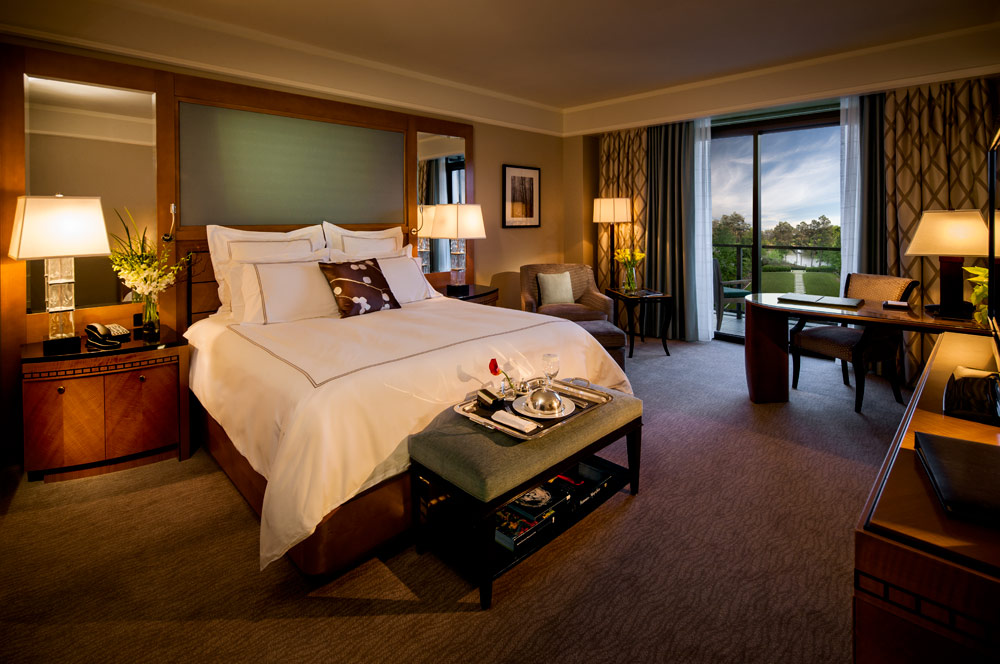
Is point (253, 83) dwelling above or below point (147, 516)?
above

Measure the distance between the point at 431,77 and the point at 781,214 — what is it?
477cm

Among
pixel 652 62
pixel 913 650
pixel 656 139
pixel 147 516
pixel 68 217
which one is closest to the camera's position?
pixel 913 650

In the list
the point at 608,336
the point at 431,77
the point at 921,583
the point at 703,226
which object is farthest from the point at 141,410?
the point at 703,226

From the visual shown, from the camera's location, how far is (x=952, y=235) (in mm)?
3342

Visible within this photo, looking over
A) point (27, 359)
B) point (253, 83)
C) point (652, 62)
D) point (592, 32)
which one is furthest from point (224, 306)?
point (652, 62)

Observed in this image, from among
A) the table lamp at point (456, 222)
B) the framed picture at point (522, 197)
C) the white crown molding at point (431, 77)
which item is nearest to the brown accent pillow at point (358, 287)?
the table lamp at point (456, 222)

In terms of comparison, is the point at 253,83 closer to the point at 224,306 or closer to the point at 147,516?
the point at 224,306

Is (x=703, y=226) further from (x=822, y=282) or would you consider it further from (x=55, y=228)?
(x=55, y=228)

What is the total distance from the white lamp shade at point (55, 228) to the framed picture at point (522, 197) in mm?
3995

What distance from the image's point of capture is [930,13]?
373cm

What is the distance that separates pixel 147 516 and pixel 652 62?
503 cm

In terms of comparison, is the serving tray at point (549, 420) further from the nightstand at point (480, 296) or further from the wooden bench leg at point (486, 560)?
the nightstand at point (480, 296)

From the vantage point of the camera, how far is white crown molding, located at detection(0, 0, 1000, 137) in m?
3.32

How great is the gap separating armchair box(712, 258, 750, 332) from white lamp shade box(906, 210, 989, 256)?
2.95m
